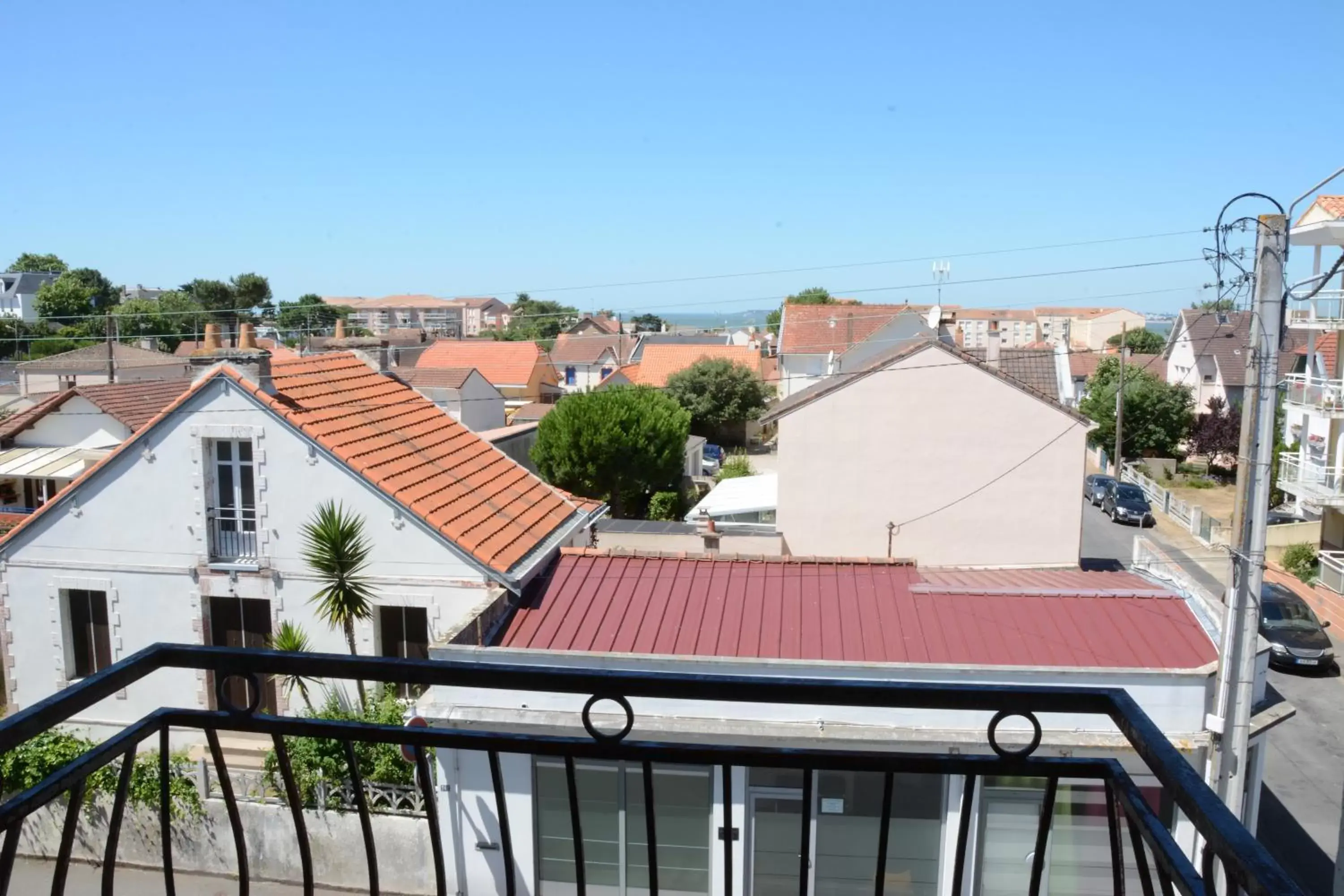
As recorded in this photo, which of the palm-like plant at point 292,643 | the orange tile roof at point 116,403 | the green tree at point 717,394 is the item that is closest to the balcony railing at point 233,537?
the palm-like plant at point 292,643

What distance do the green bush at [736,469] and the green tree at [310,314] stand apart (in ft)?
141

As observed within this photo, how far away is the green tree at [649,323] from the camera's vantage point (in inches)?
4938

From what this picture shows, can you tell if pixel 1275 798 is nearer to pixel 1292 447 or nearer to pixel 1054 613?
pixel 1054 613

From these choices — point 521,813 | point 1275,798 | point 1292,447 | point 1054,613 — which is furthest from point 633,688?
point 1292,447

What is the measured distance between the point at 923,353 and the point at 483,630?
12660 mm

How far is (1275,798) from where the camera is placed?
1581cm

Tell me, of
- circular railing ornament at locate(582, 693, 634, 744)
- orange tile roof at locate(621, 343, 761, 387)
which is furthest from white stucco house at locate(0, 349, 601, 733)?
orange tile roof at locate(621, 343, 761, 387)

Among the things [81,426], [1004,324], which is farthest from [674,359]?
[1004,324]

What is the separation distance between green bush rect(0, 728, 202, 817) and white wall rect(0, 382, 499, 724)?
43.6 inches

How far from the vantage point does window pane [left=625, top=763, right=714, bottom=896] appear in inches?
409

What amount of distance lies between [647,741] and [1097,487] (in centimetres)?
4134

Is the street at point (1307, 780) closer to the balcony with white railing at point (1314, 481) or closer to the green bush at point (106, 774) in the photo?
the balcony with white railing at point (1314, 481)

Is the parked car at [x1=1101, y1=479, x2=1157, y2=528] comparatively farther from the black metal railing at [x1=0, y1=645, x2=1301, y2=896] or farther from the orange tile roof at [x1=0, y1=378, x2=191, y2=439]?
the black metal railing at [x1=0, y1=645, x2=1301, y2=896]

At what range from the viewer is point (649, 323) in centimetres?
13450
